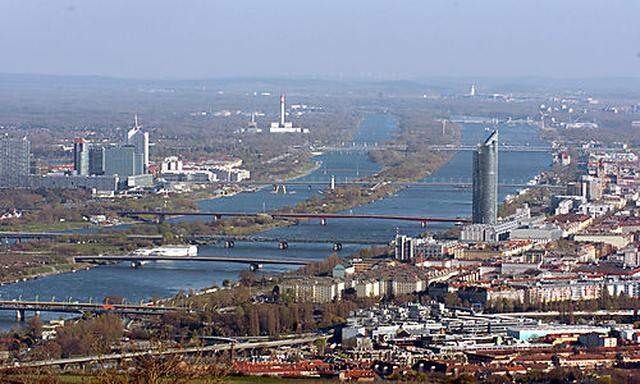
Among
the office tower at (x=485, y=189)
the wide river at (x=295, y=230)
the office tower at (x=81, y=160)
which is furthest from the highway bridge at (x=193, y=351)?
the office tower at (x=81, y=160)

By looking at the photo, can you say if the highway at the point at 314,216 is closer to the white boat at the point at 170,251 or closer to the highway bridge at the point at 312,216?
the highway bridge at the point at 312,216

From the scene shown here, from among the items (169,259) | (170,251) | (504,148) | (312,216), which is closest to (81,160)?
(312,216)

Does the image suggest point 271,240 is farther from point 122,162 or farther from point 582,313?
point 122,162

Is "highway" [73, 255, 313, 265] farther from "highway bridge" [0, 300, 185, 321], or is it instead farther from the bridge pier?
"highway bridge" [0, 300, 185, 321]

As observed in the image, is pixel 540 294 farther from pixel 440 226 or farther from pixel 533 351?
pixel 440 226

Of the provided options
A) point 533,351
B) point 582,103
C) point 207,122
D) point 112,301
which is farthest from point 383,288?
point 582,103

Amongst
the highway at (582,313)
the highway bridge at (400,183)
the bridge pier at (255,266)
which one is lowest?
the highway bridge at (400,183)

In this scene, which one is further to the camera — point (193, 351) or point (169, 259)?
point (169, 259)
